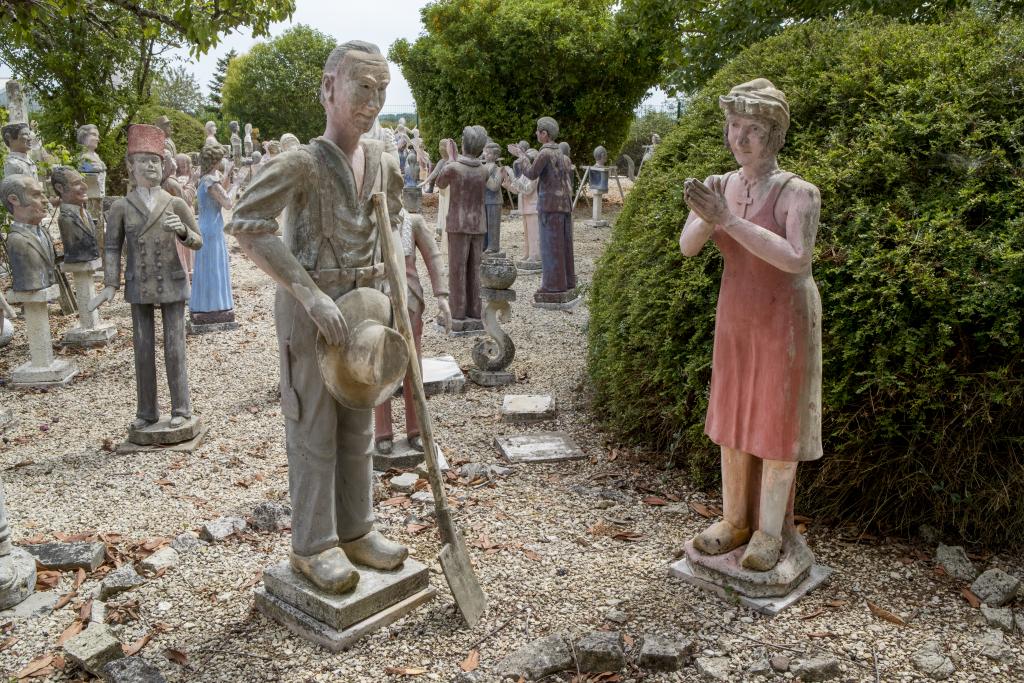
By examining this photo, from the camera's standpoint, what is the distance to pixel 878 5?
812 centimetres

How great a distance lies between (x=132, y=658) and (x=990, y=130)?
4.91 metres

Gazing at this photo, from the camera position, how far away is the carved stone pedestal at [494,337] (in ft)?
24.7

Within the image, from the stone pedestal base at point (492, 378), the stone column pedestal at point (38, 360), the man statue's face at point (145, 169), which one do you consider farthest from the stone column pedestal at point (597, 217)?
the man statue's face at point (145, 169)

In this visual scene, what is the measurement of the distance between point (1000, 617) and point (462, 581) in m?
2.43

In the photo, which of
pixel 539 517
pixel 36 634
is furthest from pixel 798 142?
pixel 36 634

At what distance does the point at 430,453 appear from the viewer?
363cm

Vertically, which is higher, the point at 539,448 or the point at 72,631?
the point at 539,448

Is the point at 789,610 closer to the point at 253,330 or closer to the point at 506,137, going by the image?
the point at 253,330

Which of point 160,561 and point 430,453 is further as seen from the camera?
point 160,561

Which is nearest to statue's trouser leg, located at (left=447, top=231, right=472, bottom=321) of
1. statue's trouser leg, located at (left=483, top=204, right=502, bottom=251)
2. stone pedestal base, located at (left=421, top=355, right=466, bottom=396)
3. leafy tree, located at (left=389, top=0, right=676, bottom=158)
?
stone pedestal base, located at (left=421, top=355, right=466, bottom=396)

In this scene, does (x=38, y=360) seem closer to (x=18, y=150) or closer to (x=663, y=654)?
(x=18, y=150)

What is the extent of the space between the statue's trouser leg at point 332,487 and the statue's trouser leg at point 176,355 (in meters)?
2.82

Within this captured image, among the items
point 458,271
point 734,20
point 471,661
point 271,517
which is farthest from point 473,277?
point 471,661

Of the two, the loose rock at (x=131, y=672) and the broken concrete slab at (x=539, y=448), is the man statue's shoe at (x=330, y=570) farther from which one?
the broken concrete slab at (x=539, y=448)
